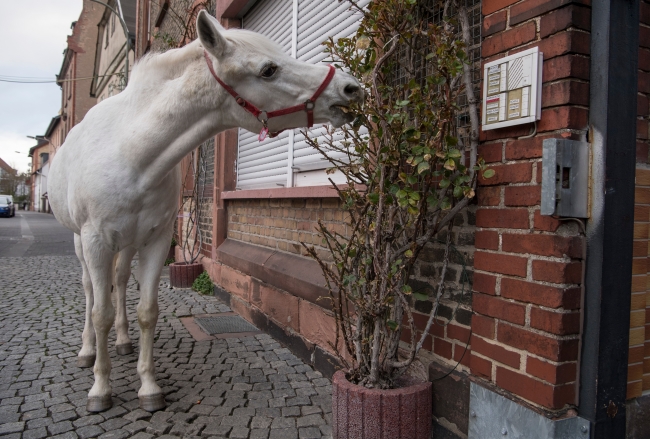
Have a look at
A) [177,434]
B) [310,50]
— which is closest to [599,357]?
[177,434]

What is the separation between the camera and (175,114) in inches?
104

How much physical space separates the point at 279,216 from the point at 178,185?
153cm

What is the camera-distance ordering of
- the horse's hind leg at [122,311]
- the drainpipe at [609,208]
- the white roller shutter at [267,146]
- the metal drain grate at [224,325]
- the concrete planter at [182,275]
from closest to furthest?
the drainpipe at [609,208]
the horse's hind leg at [122,311]
the metal drain grate at [224,325]
the white roller shutter at [267,146]
the concrete planter at [182,275]

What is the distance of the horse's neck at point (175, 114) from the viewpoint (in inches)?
101

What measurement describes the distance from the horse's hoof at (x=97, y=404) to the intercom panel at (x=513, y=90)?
2.63 metres

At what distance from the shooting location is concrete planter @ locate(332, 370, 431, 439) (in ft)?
7.00

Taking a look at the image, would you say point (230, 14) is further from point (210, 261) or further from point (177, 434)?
point (177, 434)

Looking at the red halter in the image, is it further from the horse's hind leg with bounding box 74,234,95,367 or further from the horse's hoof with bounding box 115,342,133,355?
the horse's hoof with bounding box 115,342,133,355

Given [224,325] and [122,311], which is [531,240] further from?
[224,325]

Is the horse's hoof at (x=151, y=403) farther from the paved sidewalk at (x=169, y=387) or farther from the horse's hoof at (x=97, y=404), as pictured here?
the horse's hoof at (x=97, y=404)

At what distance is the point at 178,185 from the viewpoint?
127 inches

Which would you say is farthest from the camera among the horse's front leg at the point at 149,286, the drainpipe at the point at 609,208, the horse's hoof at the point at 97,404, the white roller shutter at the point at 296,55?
the white roller shutter at the point at 296,55

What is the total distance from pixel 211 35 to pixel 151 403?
7.00ft

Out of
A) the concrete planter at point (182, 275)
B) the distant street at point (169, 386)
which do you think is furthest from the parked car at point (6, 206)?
the distant street at point (169, 386)
